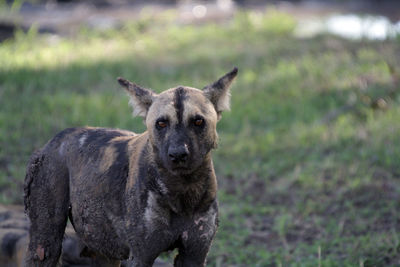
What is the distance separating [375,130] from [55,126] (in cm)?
356

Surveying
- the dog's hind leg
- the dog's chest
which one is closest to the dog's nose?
the dog's chest

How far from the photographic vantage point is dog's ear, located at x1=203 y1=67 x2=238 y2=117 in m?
3.22

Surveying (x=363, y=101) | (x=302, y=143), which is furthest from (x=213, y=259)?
(x=363, y=101)

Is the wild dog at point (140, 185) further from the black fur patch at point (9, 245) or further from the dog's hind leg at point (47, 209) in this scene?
the black fur patch at point (9, 245)

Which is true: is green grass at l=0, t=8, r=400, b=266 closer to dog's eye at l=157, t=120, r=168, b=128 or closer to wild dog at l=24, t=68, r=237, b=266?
wild dog at l=24, t=68, r=237, b=266

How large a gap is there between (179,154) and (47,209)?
1.02 meters

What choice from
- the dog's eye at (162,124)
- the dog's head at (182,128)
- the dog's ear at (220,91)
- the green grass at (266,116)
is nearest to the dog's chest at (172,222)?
the dog's head at (182,128)

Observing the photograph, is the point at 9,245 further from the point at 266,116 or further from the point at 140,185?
the point at 266,116

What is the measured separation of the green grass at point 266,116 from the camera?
5.10m

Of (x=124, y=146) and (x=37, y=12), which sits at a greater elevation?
(x=37, y=12)

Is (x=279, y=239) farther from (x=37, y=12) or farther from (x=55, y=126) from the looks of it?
(x=37, y=12)

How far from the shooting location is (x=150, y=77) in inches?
338

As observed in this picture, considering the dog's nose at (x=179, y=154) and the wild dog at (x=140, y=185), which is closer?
the dog's nose at (x=179, y=154)

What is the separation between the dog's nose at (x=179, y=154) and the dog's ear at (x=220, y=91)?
16.2 inches
